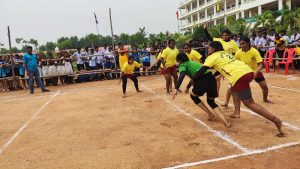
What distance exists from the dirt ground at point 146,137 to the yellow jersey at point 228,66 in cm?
100

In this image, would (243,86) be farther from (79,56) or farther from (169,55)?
(79,56)

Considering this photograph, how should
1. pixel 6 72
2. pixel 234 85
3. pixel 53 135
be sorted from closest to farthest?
pixel 234 85, pixel 53 135, pixel 6 72

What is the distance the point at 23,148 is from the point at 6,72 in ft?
38.6

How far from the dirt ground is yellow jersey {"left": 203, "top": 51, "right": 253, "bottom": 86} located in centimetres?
100

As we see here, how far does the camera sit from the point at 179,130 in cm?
582

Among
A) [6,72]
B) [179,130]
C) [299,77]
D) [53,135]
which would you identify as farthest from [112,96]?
[6,72]

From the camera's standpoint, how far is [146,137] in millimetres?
5551

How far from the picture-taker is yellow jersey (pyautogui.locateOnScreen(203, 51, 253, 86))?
5.04m

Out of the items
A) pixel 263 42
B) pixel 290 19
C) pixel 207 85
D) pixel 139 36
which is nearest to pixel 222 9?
pixel 139 36

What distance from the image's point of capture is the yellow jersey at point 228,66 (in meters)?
5.04

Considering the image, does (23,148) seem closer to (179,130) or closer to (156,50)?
(179,130)

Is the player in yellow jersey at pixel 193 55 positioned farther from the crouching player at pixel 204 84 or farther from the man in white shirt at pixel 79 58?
the man in white shirt at pixel 79 58

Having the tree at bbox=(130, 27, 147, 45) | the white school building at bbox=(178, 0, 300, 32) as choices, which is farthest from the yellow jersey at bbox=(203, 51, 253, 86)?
the tree at bbox=(130, 27, 147, 45)

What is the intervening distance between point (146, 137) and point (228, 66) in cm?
186
